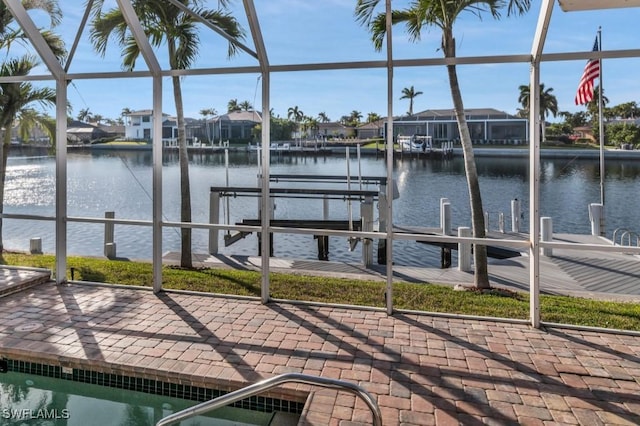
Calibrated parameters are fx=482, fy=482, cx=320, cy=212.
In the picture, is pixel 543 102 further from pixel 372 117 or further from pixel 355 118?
pixel 355 118

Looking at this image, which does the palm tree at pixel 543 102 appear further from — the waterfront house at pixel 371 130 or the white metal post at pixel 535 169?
the waterfront house at pixel 371 130

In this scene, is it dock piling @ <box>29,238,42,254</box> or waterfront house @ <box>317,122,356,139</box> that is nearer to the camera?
waterfront house @ <box>317,122,356,139</box>

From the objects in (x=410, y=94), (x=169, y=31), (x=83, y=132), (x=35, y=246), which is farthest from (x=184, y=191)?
(x=410, y=94)

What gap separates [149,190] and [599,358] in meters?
5.05

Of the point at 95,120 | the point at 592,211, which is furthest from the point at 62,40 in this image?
the point at 592,211

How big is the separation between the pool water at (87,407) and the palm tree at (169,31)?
157 inches

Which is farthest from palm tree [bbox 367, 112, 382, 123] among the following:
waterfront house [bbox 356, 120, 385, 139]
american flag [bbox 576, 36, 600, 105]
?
american flag [bbox 576, 36, 600, 105]

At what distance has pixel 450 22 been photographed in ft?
17.3

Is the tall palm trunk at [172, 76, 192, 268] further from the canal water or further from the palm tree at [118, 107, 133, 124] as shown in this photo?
the palm tree at [118, 107, 133, 124]

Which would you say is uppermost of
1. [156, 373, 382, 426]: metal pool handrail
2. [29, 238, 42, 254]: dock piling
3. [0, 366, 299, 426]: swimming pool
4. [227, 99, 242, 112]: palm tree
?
[227, 99, 242, 112]: palm tree

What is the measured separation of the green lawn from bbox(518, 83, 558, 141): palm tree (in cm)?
186

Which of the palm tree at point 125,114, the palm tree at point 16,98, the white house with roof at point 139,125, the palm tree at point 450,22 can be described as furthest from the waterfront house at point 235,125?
the palm tree at point 16,98

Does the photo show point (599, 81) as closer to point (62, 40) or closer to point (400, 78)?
point (400, 78)

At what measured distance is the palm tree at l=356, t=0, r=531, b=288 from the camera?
4.93 meters
